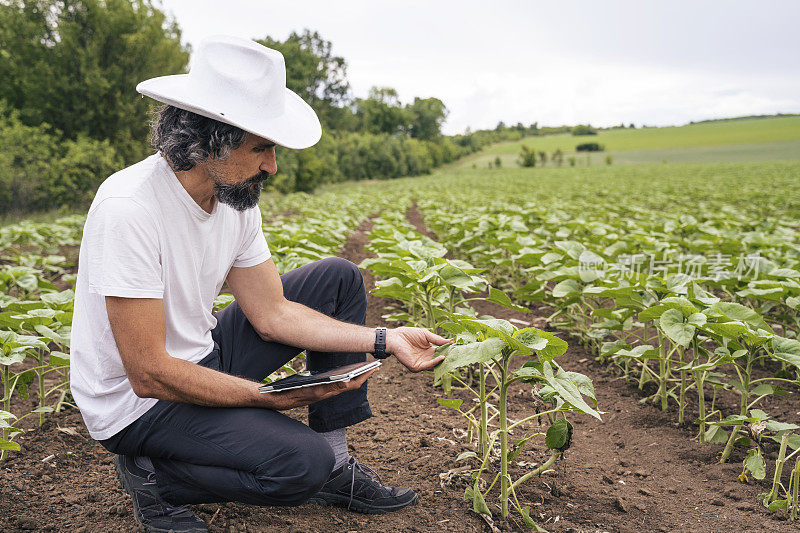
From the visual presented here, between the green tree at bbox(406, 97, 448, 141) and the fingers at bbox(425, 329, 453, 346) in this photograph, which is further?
the green tree at bbox(406, 97, 448, 141)

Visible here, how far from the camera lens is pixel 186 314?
6.34 ft

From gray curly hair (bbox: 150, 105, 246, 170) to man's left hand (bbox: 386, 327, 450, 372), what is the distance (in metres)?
0.83

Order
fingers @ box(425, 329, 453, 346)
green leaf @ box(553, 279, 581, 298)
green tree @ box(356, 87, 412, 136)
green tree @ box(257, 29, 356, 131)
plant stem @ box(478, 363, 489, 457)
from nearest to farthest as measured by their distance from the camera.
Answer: fingers @ box(425, 329, 453, 346) → plant stem @ box(478, 363, 489, 457) → green leaf @ box(553, 279, 581, 298) → green tree @ box(257, 29, 356, 131) → green tree @ box(356, 87, 412, 136)

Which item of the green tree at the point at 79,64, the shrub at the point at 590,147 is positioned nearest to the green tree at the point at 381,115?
the shrub at the point at 590,147

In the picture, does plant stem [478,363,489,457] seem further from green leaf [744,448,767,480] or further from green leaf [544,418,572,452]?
green leaf [744,448,767,480]

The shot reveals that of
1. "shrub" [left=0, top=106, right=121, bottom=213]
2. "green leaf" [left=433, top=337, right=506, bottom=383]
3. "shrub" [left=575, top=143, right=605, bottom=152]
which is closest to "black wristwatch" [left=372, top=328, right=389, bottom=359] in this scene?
"green leaf" [left=433, top=337, right=506, bottom=383]

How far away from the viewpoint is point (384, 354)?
2041mm

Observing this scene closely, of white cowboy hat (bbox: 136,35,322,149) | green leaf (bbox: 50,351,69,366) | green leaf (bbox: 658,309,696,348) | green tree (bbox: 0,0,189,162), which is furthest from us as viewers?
green tree (bbox: 0,0,189,162)

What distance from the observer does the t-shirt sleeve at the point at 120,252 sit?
160cm

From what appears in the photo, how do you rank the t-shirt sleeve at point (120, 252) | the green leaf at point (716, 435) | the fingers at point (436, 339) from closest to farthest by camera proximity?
the t-shirt sleeve at point (120, 252), the fingers at point (436, 339), the green leaf at point (716, 435)

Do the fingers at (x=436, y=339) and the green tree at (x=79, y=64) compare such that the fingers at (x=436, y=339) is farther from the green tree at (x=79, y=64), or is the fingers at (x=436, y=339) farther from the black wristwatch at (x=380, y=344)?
the green tree at (x=79, y=64)

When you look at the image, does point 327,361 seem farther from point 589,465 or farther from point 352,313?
point 589,465

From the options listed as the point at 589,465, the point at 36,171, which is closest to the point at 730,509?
the point at 589,465

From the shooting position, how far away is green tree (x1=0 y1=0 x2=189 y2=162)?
2039cm
